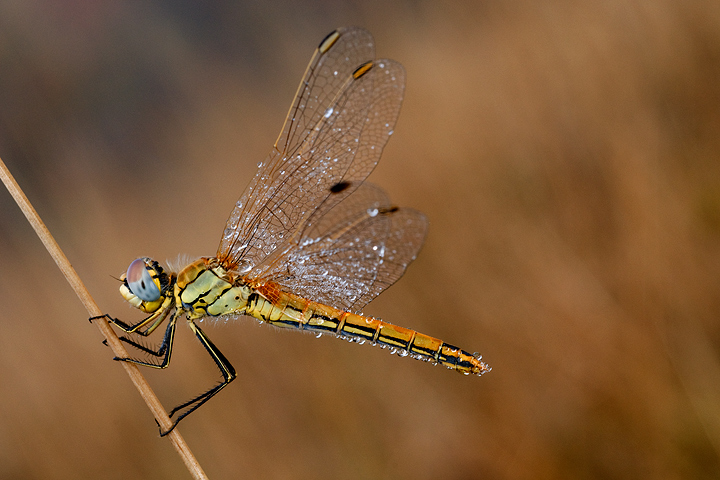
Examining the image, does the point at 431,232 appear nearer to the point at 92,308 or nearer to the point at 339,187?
the point at 339,187

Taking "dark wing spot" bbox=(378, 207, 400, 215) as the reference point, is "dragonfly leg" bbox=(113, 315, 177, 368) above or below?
above

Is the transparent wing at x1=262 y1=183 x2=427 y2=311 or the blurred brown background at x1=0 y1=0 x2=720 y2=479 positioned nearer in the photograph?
the transparent wing at x1=262 y1=183 x2=427 y2=311

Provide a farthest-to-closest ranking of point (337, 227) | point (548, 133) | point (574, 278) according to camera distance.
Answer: point (548, 133) → point (574, 278) → point (337, 227)

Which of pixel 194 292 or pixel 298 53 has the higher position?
pixel 298 53

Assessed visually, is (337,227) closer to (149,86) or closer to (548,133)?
(548,133)

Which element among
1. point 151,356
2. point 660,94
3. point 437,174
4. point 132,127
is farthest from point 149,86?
point 660,94

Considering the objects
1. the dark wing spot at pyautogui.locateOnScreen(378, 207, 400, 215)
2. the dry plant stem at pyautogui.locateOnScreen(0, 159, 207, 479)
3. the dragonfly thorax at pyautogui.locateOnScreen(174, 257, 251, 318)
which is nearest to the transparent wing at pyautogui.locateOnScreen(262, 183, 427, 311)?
the dark wing spot at pyautogui.locateOnScreen(378, 207, 400, 215)

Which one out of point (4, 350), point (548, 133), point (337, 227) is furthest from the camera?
point (548, 133)

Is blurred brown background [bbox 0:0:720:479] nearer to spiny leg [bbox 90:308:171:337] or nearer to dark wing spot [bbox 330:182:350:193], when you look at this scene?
spiny leg [bbox 90:308:171:337]
